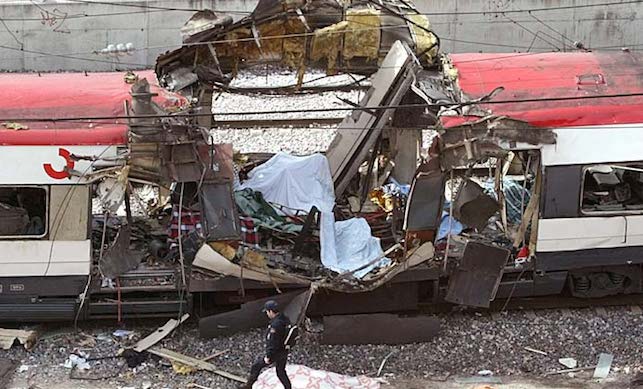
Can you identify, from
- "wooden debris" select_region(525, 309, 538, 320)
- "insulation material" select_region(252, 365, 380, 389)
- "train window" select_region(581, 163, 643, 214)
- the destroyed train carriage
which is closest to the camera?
"insulation material" select_region(252, 365, 380, 389)

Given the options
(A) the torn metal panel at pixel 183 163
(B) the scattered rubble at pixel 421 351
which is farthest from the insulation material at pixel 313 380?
(A) the torn metal panel at pixel 183 163

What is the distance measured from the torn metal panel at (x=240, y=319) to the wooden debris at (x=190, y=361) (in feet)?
1.74

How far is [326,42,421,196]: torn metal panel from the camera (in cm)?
1281

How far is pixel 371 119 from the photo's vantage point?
44.8 ft

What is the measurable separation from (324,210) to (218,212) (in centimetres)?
178

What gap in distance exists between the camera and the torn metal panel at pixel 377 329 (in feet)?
41.4

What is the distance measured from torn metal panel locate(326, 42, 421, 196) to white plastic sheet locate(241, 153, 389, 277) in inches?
9.5

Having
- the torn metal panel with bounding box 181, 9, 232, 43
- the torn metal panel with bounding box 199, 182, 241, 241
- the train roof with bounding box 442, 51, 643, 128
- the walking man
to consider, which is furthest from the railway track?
the walking man

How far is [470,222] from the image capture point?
12.9m

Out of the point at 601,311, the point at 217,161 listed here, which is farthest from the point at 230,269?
the point at 601,311

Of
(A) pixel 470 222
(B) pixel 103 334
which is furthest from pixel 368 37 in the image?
(B) pixel 103 334

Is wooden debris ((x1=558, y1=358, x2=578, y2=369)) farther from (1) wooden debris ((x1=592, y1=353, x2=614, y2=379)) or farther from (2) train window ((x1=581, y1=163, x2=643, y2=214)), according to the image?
(2) train window ((x1=581, y1=163, x2=643, y2=214))

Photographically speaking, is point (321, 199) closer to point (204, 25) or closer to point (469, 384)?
point (204, 25)

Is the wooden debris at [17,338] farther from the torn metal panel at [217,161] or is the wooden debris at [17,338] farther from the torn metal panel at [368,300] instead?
the torn metal panel at [368,300]
